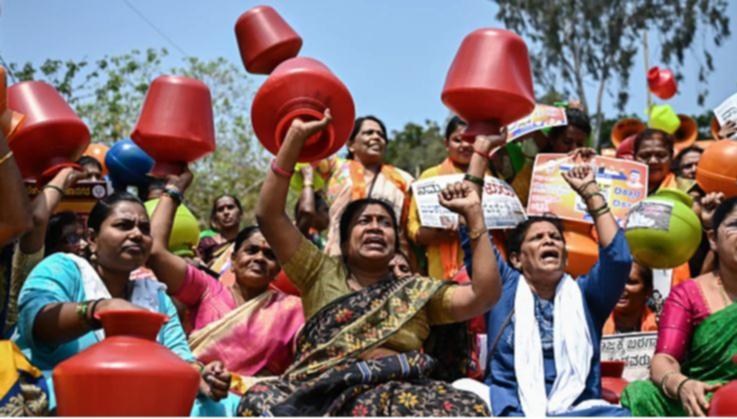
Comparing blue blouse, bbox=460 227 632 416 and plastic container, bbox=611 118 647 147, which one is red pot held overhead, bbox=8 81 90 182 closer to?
blue blouse, bbox=460 227 632 416

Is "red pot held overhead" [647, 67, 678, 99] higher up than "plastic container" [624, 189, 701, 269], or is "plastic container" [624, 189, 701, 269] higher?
"red pot held overhead" [647, 67, 678, 99]

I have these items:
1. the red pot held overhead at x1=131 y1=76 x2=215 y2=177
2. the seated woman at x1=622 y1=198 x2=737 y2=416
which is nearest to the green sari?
the seated woman at x1=622 y1=198 x2=737 y2=416

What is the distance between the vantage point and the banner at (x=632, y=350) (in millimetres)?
5316

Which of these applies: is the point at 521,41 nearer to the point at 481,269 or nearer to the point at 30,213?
the point at 481,269

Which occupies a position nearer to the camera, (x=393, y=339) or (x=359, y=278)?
(x=393, y=339)

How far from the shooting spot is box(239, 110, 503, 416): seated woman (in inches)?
153

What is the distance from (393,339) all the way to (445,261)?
198cm

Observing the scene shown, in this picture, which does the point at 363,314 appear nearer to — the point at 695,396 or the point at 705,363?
the point at 695,396

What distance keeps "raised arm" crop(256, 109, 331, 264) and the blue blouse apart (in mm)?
860

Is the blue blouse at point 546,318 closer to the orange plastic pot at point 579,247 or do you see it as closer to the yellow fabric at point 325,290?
the yellow fabric at point 325,290

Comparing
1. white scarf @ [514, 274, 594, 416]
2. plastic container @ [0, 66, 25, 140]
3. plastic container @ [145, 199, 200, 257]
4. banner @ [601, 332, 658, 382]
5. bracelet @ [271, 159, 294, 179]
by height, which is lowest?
banner @ [601, 332, 658, 382]

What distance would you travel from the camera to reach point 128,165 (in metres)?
7.62

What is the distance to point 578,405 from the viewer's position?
4324 millimetres

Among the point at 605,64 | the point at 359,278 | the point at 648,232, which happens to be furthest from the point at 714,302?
the point at 605,64
